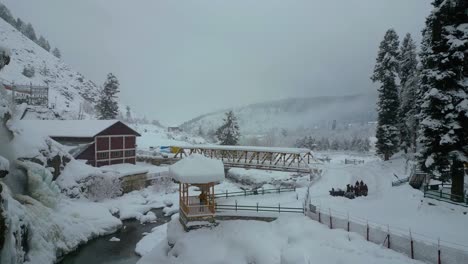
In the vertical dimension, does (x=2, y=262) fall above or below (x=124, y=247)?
above

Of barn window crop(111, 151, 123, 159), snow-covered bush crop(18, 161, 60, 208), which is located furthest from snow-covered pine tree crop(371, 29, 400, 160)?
snow-covered bush crop(18, 161, 60, 208)

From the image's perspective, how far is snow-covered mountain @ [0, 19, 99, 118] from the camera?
329 feet

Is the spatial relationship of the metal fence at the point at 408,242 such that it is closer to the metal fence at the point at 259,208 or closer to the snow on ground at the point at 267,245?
the snow on ground at the point at 267,245

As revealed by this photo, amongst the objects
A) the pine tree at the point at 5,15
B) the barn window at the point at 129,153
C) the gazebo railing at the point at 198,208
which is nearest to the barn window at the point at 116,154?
the barn window at the point at 129,153

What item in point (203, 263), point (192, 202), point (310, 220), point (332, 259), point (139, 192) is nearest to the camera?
point (332, 259)

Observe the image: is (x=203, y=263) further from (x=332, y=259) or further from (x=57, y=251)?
(x=57, y=251)

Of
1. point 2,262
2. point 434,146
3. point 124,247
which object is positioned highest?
point 434,146

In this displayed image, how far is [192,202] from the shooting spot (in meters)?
21.9

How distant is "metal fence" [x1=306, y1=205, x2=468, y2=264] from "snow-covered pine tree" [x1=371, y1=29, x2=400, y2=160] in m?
24.2

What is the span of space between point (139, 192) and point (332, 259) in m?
30.1

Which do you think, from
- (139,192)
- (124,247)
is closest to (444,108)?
(124,247)

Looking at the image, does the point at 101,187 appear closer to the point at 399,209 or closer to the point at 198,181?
the point at 198,181

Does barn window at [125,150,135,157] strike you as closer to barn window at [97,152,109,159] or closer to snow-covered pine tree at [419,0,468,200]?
barn window at [97,152,109,159]

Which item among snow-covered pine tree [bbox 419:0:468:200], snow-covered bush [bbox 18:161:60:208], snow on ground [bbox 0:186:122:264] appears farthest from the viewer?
snow-covered bush [bbox 18:161:60:208]
